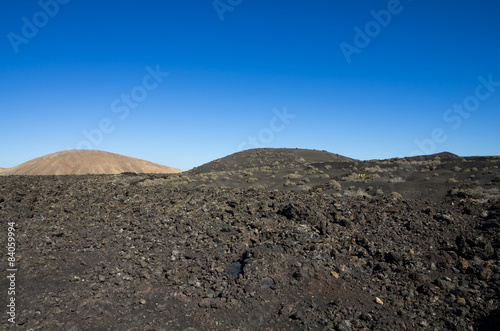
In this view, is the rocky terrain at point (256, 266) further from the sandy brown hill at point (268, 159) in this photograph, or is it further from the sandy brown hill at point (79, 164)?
the sandy brown hill at point (79, 164)

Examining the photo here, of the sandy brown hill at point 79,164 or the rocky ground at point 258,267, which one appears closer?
the rocky ground at point 258,267

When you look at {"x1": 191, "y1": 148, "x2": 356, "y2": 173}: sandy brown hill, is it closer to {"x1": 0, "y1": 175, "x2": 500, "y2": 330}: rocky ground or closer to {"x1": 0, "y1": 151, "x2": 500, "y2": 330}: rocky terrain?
{"x1": 0, "y1": 151, "x2": 500, "y2": 330}: rocky terrain

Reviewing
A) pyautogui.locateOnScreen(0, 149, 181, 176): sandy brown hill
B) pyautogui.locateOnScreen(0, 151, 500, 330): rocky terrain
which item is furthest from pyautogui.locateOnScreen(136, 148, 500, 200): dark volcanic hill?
pyautogui.locateOnScreen(0, 149, 181, 176): sandy brown hill

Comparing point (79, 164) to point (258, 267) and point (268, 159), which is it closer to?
point (268, 159)

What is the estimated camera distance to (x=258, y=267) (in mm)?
7137

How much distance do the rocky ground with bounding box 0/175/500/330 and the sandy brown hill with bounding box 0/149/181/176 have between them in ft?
223

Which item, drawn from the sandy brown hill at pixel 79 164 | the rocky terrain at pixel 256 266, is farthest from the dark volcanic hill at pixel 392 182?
the sandy brown hill at pixel 79 164

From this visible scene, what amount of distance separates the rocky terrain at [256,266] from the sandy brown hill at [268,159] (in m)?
36.4

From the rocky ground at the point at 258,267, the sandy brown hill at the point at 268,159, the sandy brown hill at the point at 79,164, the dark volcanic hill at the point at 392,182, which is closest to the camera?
the rocky ground at the point at 258,267

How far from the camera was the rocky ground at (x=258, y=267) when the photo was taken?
18.3 ft

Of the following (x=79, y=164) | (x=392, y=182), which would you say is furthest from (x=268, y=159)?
(x=79, y=164)

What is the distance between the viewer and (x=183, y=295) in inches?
250

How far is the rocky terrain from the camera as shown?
18.4ft

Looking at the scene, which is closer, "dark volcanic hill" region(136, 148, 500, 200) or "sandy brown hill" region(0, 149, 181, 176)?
"dark volcanic hill" region(136, 148, 500, 200)
